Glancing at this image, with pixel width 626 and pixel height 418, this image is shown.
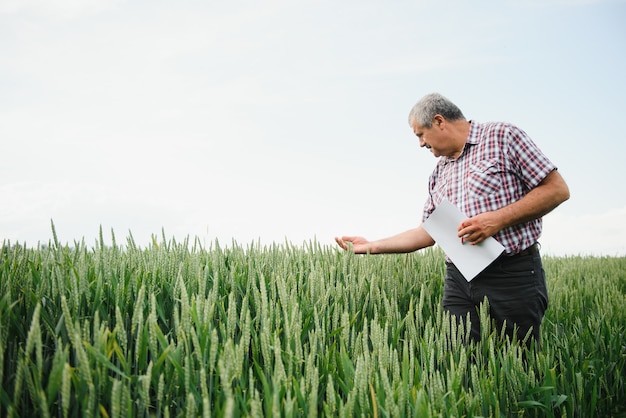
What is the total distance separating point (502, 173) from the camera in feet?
9.95

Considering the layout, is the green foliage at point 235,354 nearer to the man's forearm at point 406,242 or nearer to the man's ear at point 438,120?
the man's forearm at point 406,242

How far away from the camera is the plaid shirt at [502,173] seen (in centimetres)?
296

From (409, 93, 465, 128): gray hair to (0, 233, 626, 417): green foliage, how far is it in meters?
1.17

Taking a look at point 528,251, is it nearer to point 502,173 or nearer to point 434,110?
point 502,173

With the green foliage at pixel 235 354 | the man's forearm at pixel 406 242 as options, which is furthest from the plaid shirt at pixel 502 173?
the green foliage at pixel 235 354

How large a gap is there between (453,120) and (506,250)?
942 millimetres

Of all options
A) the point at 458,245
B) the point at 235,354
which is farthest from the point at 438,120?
the point at 235,354

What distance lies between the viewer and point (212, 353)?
5.15 ft

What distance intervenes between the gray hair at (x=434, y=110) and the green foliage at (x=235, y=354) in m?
1.17

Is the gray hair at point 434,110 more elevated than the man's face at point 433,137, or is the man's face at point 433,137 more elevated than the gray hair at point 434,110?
the gray hair at point 434,110

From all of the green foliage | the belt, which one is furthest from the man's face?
the green foliage

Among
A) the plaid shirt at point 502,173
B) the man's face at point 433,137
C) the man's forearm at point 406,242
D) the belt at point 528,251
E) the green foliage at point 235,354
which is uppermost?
the man's face at point 433,137

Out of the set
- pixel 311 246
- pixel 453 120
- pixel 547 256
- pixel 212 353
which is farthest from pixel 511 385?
pixel 547 256

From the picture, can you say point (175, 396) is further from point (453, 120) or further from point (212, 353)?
point (453, 120)
